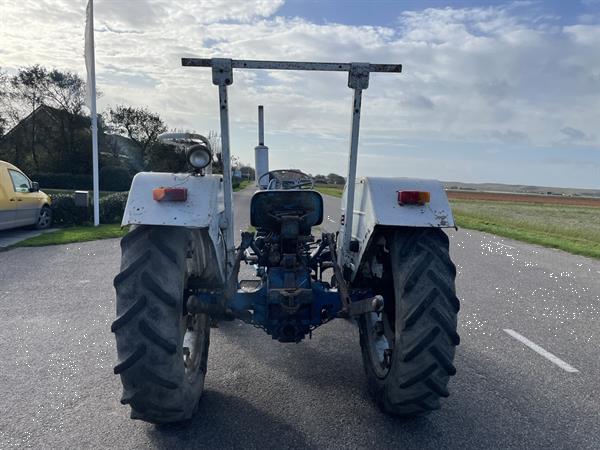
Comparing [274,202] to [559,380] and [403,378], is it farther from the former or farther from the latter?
[559,380]

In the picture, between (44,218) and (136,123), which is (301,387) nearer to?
(44,218)

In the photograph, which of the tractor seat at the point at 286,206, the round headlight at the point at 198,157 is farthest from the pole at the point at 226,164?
the tractor seat at the point at 286,206

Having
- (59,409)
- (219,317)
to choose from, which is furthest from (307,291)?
(59,409)

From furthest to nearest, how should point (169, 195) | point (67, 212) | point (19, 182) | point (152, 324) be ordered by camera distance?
point (67, 212), point (19, 182), point (169, 195), point (152, 324)

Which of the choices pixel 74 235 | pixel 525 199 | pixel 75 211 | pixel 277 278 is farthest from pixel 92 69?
pixel 525 199

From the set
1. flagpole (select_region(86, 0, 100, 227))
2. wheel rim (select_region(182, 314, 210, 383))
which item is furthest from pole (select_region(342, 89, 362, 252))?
flagpole (select_region(86, 0, 100, 227))

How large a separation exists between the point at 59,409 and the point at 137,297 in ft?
4.29

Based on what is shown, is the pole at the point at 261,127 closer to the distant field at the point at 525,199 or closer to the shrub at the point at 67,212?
the shrub at the point at 67,212

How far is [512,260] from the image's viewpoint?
11.0m

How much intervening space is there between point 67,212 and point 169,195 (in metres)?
14.1

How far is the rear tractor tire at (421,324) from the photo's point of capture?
10.3 feet

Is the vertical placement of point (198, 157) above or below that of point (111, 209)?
above

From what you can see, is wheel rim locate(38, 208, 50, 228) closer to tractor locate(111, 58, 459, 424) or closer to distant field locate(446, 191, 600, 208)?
tractor locate(111, 58, 459, 424)

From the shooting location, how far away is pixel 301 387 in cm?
396
